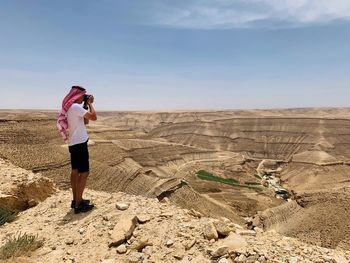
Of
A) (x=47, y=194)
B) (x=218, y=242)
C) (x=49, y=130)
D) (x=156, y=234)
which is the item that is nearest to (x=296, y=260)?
(x=218, y=242)

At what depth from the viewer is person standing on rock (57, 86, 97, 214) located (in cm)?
770

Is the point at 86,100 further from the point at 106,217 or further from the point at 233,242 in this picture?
the point at 233,242

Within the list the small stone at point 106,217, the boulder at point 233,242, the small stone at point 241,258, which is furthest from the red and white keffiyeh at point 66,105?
the small stone at point 241,258

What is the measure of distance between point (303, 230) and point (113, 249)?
2174 centimetres

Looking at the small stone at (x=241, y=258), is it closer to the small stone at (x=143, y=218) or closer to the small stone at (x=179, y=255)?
the small stone at (x=179, y=255)

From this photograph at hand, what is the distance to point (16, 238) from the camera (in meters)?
7.25

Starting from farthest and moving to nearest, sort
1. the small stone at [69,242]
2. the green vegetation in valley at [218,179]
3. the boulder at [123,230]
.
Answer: the green vegetation in valley at [218,179]
the small stone at [69,242]
the boulder at [123,230]

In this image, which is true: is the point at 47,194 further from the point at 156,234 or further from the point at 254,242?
the point at 254,242

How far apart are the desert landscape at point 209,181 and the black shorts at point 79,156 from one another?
0.89 meters

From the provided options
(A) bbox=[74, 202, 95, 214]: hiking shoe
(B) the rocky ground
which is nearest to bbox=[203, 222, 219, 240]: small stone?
(B) the rocky ground

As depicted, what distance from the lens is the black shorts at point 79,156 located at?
25.5 feet

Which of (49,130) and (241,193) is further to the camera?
(241,193)

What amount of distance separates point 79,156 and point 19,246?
2009 mm

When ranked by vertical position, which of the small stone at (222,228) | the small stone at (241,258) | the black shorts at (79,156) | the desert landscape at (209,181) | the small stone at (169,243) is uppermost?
the black shorts at (79,156)
